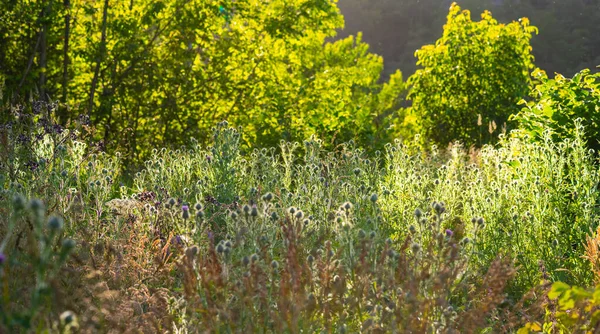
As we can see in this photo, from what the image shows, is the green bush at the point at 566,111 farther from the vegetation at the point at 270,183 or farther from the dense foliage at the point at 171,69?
the dense foliage at the point at 171,69

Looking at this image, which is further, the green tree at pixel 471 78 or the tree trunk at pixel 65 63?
the green tree at pixel 471 78

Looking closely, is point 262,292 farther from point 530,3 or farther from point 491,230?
point 530,3

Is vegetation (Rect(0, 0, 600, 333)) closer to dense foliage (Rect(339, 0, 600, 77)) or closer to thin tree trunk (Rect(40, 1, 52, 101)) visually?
thin tree trunk (Rect(40, 1, 52, 101))

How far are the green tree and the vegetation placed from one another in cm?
5

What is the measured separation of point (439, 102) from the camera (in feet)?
43.0

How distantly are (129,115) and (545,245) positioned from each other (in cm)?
810

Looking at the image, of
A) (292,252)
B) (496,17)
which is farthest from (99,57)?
(496,17)

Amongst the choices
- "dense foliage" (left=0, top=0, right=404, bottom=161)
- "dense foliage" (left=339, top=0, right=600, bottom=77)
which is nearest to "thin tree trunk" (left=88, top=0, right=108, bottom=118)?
"dense foliage" (left=0, top=0, right=404, bottom=161)

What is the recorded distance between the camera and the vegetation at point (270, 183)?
2.58 m

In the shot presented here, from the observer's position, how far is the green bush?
5727mm

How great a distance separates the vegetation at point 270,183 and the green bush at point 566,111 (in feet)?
0.07

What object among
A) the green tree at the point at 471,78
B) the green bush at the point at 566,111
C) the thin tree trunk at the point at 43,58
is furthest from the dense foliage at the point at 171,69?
the green bush at the point at 566,111

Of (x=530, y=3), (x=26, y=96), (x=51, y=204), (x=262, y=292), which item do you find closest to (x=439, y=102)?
(x=26, y=96)

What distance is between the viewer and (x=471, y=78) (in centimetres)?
1294
